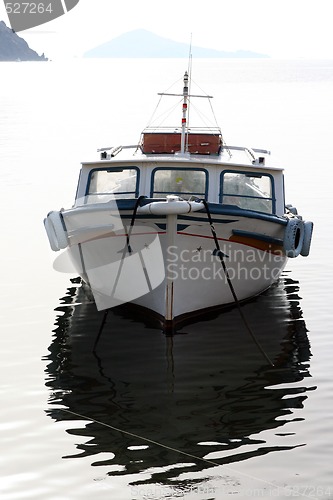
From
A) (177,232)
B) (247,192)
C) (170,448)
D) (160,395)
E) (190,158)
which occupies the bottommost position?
(170,448)

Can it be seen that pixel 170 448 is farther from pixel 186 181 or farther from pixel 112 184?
pixel 112 184

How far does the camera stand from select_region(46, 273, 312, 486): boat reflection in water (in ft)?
35.2

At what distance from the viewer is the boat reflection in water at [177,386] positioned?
423 inches

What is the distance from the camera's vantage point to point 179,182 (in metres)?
16.2

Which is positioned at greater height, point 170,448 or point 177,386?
point 177,386

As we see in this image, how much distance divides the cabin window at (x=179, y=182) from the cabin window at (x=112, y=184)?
0.40m

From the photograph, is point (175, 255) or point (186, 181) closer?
point (175, 255)

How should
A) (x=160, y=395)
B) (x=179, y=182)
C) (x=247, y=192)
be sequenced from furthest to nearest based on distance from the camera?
(x=247, y=192)
(x=179, y=182)
(x=160, y=395)

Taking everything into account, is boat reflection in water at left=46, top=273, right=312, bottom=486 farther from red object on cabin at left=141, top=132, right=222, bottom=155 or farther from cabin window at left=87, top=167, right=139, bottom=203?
red object on cabin at left=141, top=132, right=222, bottom=155

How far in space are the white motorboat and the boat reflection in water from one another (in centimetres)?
66

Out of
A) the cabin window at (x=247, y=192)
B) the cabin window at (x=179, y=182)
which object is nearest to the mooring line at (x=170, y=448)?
the cabin window at (x=179, y=182)

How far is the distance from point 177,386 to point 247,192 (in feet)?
16.2

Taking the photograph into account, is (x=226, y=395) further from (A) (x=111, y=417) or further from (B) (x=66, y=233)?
(B) (x=66, y=233)

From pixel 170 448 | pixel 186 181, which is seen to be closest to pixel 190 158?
pixel 186 181
